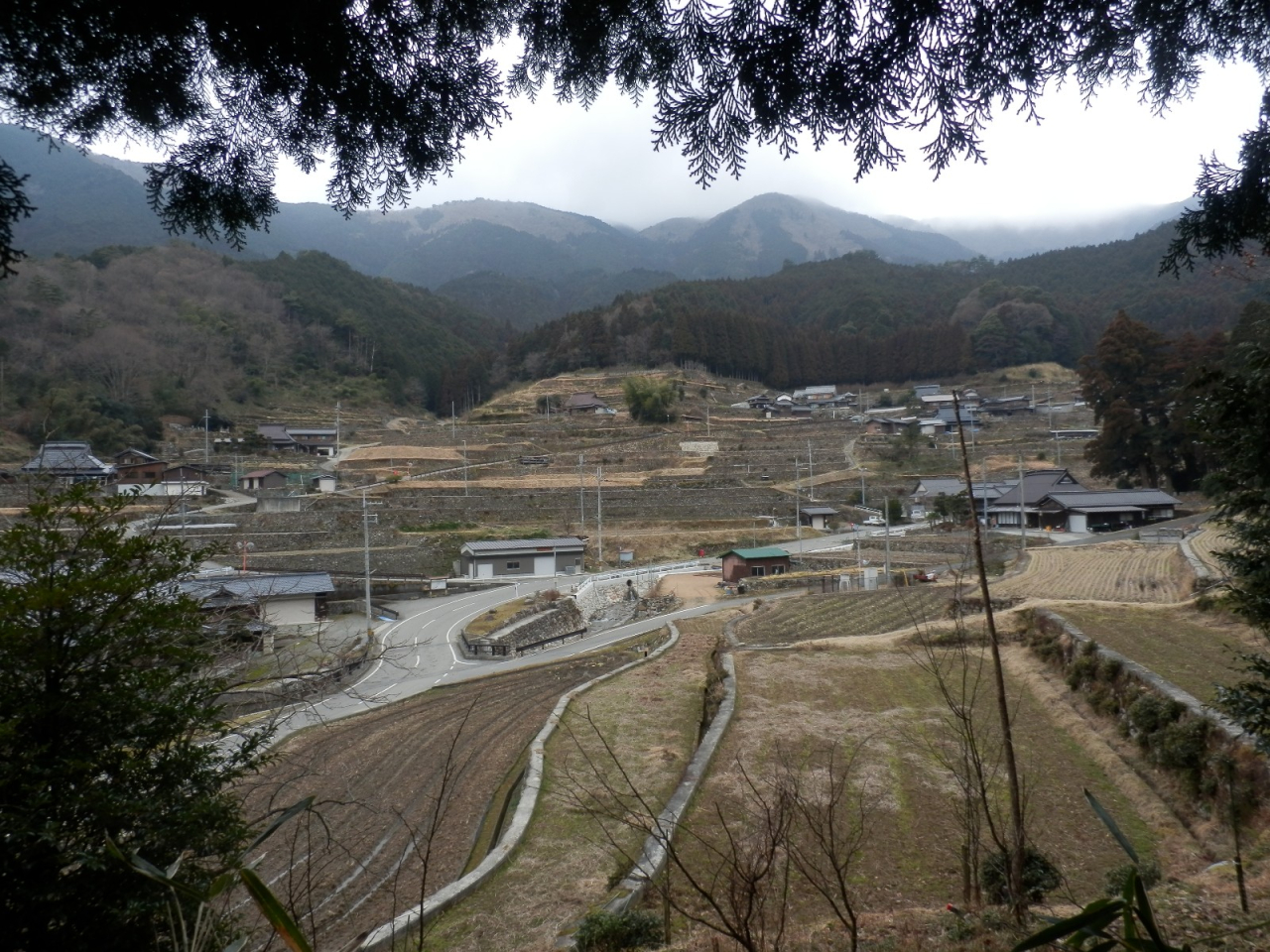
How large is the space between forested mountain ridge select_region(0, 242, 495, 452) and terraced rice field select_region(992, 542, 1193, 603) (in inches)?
1276

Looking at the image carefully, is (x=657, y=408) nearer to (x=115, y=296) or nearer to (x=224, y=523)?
(x=224, y=523)

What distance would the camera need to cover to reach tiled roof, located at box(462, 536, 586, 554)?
2458 centimetres

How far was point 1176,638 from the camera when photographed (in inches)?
358

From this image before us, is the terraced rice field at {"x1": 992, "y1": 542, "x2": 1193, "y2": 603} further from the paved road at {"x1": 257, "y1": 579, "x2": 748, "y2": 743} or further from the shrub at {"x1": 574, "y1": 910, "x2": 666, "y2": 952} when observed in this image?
the shrub at {"x1": 574, "y1": 910, "x2": 666, "y2": 952}

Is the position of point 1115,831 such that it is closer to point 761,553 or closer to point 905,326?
point 761,553

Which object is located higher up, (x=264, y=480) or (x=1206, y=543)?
(x=264, y=480)

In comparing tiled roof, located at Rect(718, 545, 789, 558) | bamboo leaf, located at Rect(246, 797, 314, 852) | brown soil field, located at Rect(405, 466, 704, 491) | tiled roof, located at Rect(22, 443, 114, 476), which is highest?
tiled roof, located at Rect(22, 443, 114, 476)

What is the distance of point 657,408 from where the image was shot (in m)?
41.2

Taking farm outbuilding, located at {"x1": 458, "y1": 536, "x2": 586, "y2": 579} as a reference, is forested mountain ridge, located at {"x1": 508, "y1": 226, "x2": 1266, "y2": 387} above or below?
above

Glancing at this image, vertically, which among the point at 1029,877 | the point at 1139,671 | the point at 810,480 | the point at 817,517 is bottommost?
the point at 817,517

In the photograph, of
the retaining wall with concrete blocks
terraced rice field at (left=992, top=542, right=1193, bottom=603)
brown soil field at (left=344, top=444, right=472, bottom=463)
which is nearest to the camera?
the retaining wall with concrete blocks

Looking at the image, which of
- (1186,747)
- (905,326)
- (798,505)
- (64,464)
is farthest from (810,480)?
(905,326)

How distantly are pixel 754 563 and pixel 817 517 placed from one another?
814 centimetres

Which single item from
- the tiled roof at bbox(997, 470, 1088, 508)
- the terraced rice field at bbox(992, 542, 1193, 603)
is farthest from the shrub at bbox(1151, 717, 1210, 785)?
the tiled roof at bbox(997, 470, 1088, 508)
